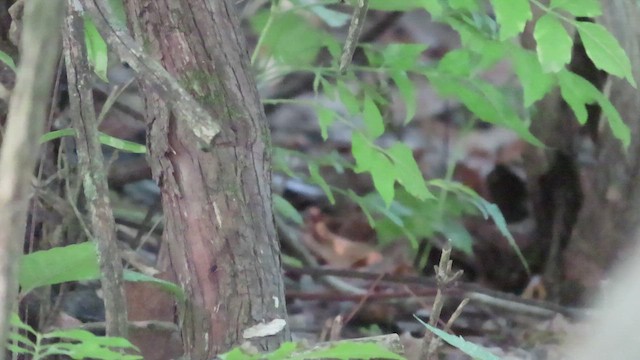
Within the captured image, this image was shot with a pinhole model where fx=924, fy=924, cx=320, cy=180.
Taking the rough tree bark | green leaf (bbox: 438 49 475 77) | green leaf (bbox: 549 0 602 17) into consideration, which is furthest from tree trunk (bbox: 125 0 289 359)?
the rough tree bark

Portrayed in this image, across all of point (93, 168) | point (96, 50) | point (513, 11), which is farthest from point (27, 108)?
point (513, 11)

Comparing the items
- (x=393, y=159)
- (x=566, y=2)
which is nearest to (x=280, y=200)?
(x=393, y=159)

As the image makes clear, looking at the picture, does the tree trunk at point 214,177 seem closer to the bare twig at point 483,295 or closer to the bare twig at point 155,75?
the bare twig at point 155,75

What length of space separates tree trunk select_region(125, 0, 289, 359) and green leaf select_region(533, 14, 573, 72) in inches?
12.9

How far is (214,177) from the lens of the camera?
0.93 m

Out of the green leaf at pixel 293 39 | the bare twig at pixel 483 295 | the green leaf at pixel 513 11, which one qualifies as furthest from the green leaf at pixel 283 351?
the bare twig at pixel 483 295

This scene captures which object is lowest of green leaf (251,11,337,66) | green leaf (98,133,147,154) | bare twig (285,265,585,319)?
bare twig (285,265,585,319)

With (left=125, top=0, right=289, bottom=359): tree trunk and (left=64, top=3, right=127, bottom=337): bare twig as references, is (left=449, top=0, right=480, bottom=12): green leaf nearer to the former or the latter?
(left=125, top=0, right=289, bottom=359): tree trunk

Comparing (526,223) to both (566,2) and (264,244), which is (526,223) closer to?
(566,2)

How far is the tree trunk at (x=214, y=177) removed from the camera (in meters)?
0.93

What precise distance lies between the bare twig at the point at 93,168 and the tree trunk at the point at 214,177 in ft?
0.29

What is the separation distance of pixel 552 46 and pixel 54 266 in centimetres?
58

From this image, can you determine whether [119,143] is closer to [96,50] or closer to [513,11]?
[96,50]

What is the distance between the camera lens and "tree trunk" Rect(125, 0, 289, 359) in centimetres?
93
